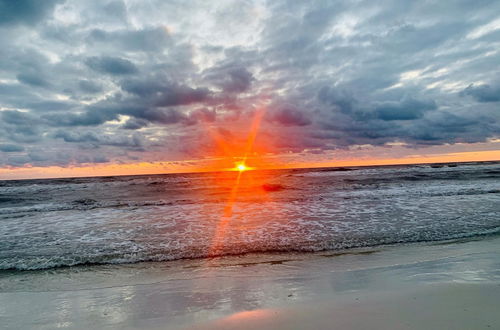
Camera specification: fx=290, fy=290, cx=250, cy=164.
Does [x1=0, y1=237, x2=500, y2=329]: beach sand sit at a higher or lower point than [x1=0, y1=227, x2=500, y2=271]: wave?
higher

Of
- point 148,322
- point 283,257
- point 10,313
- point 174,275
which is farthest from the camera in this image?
point 283,257

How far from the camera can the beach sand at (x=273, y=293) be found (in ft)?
14.2

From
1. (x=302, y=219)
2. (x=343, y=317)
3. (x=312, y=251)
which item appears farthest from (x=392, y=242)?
(x=343, y=317)

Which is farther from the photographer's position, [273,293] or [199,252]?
[199,252]

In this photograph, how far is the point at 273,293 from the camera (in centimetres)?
540

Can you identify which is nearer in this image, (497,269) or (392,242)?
(497,269)

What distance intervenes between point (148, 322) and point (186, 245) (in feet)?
16.4

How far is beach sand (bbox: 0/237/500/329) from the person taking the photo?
432cm

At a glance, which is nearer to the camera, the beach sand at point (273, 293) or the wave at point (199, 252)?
the beach sand at point (273, 293)

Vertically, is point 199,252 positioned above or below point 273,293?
below

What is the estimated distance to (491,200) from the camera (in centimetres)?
1656

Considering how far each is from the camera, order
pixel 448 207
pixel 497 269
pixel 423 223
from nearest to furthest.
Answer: pixel 497 269, pixel 423 223, pixel 448 207

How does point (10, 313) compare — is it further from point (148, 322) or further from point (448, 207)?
point (448, 207)

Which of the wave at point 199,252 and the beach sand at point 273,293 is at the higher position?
the beach sand at point 273,293
